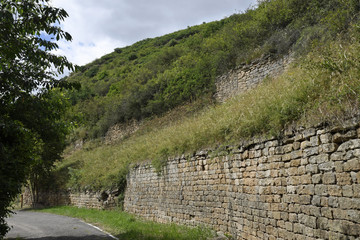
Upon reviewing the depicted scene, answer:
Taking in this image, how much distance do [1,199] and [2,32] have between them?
147 inches

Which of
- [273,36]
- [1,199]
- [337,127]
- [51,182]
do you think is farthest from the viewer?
[51,182]

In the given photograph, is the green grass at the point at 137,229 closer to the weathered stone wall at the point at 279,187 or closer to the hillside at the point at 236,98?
the weathered stone wall at the point at 279,187

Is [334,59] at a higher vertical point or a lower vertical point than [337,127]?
higher

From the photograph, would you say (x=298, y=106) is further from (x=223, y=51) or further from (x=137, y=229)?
(x=223, y=51)

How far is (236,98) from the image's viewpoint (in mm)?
11297

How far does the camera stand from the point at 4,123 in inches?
238

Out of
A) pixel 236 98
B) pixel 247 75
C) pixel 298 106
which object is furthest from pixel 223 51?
pixel 298 106

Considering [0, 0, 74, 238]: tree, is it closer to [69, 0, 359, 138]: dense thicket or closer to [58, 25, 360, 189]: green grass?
[69, 0, 359, 138]: dense thicket

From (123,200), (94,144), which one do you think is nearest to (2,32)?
(123,200)

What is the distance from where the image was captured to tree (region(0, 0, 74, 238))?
6.32 m

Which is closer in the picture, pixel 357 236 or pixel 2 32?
pixel 357 236

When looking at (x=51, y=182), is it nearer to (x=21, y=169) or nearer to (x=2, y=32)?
(x=21, y=169)

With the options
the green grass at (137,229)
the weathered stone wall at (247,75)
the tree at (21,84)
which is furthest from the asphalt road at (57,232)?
the weathered stone wall at (247,75)

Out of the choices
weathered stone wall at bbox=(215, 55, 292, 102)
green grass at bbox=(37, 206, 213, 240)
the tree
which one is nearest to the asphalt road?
green grass at bbox=(37, 206, 213, 240)
